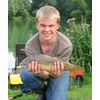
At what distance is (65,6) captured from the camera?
2.26 metres

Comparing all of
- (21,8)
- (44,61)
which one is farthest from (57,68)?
(21,8)

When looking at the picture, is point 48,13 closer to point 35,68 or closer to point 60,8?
point 60,8

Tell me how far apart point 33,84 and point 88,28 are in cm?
31

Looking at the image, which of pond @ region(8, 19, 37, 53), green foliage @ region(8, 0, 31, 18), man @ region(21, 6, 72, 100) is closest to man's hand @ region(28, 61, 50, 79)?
man @ region(21, 6, 72, 100)

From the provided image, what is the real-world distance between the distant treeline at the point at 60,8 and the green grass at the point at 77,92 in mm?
245

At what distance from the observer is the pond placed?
7.29 ft

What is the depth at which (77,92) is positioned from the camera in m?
2.33

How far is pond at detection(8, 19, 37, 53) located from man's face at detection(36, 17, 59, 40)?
0.12ft

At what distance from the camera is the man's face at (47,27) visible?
217 cm

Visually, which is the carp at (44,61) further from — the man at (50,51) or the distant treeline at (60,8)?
the distant treeline at (60,8)

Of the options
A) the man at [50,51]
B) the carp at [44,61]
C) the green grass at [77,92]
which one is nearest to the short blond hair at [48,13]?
the man at [50,51]
